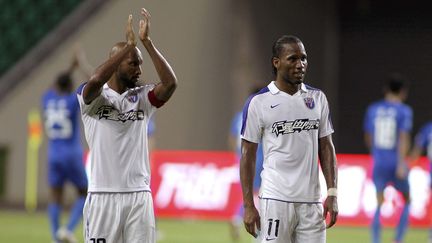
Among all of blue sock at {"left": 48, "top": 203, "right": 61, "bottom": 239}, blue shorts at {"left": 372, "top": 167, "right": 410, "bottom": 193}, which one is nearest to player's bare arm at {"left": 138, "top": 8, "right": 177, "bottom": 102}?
blue sock at {"left": 48, "top": 203, "right": 61, "bottom": 239}

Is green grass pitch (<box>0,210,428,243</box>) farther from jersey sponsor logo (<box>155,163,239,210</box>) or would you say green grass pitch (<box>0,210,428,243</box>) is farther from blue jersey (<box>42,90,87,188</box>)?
blue jersey (<box>42,90,87,188</box>)

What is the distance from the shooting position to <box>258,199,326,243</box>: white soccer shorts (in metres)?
7.61

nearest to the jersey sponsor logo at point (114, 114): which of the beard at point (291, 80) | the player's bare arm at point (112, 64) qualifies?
the player's bare arm at point (112, 64)

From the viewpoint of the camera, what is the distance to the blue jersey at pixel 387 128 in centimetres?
1454

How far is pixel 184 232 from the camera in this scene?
16.4m

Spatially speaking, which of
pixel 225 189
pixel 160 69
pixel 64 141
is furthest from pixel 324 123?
pixel 225 189

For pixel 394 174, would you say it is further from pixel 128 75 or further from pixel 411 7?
pixel 411 7

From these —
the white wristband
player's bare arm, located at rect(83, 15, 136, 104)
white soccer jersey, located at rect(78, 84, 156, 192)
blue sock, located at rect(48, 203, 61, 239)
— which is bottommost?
blue sock, located at rect(48, 203, 61, 239)

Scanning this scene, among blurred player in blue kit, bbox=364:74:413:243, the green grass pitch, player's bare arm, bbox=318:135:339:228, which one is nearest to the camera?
player's bare arm, bbox=318:135:339:228

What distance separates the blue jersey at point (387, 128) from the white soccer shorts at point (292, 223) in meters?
7.06

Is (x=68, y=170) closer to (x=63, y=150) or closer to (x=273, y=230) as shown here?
(x=63, y=150)

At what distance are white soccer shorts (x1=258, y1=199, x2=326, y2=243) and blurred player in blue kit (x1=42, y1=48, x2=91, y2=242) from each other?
22.0 feet

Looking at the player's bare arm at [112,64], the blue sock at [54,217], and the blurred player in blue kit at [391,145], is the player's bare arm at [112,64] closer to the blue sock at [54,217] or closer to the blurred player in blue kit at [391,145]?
the blue sock at [54,217]

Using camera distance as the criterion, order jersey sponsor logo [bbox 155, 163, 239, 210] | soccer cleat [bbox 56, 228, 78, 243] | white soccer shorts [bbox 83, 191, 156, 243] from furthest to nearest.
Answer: jersey sponsor logo [bbox 155, 163, 239, 210] < soccer cleat [bbox 56, 228, 78, 243] < white soccer shorts [bbox 83, 191, 156, 243]
